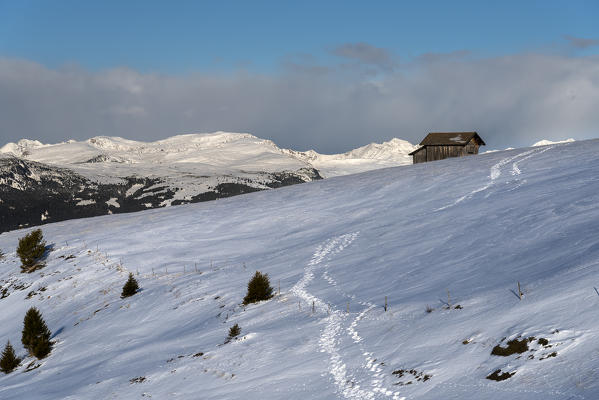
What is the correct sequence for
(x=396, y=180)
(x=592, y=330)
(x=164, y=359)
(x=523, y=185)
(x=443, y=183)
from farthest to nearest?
(x=396, y=180), (x=443, y=183), (x=523, y=185), (x=164, y=359), (x=592, y=330)

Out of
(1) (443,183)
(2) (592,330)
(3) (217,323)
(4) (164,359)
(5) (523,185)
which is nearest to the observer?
(2) (592,330)

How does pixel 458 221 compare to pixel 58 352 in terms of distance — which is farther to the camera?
pixel 458 221

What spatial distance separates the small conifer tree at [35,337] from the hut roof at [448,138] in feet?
223

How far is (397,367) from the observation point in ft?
44.1

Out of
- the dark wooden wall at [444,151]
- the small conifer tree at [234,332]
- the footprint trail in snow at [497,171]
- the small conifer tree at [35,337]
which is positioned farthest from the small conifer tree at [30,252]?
the dark wooden wall at [444,151]

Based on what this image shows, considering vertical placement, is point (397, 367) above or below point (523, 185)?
below

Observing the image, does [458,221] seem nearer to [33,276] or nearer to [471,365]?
[471,365]

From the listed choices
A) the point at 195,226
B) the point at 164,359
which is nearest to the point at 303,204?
A: the point at 195,226

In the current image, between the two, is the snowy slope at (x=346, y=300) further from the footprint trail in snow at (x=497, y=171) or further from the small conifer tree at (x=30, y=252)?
the small conifer tree at (x=30, y=252)

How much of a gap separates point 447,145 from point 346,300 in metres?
65.1

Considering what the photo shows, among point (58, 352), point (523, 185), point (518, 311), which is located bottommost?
point (58, 352)

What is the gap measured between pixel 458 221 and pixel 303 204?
20291mm

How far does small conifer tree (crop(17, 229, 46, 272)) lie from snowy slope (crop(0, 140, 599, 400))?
3.43ft

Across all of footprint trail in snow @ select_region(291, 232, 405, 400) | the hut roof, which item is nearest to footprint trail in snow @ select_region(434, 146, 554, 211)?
footprint trail in snow @ select_region(291, 232, 405, 400)
